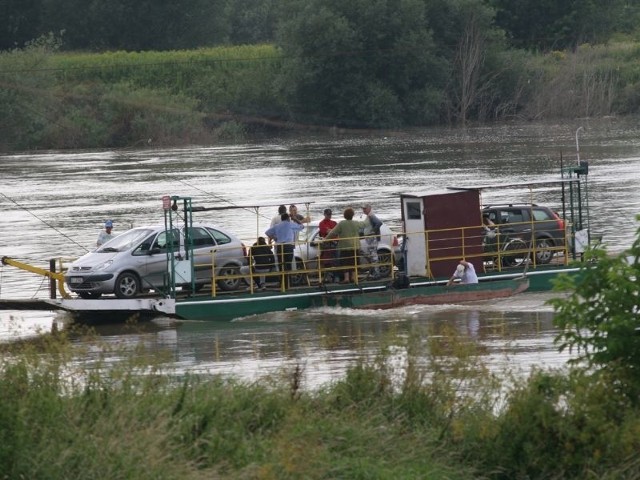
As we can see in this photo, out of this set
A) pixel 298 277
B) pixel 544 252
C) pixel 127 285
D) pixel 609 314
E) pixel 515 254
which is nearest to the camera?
pixel 609 314

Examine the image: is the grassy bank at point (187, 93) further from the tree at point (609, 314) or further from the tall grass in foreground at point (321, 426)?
the tree at point (609, 314)

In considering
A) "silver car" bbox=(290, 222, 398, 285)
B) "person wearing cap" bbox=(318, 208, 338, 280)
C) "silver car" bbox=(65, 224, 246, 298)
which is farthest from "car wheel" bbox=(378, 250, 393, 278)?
"silver car" bbox=(65, 224, 246, 298)

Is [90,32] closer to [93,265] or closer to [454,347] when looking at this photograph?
[93,265]

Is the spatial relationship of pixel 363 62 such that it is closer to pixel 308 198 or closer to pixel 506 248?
pixel 308 198

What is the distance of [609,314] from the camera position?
12078mm

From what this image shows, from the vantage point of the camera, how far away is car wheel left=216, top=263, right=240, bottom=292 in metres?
24.2

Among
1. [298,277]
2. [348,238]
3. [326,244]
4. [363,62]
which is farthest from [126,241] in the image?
[363,62]

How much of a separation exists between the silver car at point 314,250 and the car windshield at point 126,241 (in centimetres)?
A: 275

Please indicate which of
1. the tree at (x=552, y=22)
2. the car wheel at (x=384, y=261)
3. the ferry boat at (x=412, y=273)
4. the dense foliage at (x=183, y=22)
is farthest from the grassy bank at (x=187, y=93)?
the car wheel at (x=384, y=261)

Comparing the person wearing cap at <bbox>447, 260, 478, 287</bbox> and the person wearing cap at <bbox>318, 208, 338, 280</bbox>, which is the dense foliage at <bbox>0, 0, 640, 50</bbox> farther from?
the person wearing cap at <bbox>318, 208, 338, 280</bbox>

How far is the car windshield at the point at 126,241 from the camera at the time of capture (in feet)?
78.0

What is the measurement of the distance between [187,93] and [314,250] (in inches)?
2266

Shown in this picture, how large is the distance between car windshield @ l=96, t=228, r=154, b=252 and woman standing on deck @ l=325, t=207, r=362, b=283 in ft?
10.9

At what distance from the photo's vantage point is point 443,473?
11.7 meters
